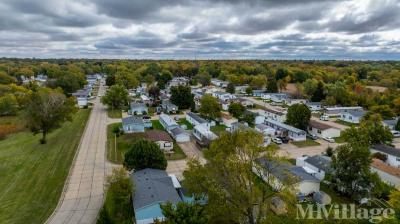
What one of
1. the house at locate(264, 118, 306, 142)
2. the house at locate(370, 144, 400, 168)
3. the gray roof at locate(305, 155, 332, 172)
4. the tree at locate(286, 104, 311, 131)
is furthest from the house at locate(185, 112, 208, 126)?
the house at locate(370, 144, 400, 168)

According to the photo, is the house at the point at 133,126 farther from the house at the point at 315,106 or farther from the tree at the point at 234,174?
the house at the point at 315,106

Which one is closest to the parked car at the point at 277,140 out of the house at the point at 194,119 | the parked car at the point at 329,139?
the parked car at the point at 329,139

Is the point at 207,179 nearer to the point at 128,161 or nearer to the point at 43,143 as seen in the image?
the point at 128,161

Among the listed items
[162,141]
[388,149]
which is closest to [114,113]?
[162,141]

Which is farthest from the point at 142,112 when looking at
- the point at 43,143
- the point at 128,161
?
the point at 128,161

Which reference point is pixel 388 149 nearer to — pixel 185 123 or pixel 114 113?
pixel 185 123

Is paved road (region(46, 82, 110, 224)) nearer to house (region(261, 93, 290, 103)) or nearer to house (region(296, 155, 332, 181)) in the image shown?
house (region(296, 155, 332, 181))

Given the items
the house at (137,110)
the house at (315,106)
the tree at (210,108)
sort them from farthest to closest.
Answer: the house at (315,106) < the house at (137,110) < the tree at (210,108)
